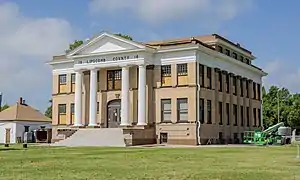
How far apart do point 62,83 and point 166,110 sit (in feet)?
50.8

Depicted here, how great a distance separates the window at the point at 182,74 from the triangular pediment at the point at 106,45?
4.68 m

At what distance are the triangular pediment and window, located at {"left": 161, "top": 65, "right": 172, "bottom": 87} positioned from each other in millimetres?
3508

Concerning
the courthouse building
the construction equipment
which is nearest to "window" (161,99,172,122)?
the courthouse building

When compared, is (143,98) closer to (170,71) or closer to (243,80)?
(170,71)

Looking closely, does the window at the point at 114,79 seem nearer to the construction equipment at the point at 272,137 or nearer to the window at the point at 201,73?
the window at the point at 201,73

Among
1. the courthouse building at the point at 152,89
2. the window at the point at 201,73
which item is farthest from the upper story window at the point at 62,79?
the window at the point at 201,73

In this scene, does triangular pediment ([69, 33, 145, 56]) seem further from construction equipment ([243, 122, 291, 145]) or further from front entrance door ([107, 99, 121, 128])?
construction equipment ([243, 122, 291, 145])

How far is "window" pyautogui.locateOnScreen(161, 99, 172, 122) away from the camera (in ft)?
168

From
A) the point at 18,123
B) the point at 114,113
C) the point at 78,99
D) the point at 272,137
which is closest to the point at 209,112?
the point at 272,137

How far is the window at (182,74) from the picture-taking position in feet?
167

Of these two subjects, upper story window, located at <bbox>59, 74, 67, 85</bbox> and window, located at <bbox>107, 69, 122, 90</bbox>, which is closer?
window, located at <bbox>107, 69, 122, 90</bbox>

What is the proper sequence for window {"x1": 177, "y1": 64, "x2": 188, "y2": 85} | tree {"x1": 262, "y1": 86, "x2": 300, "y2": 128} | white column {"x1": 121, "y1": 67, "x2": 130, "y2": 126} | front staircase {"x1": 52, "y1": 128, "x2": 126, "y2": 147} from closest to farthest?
front staircase {"x1": 52, "y1": 128, "x2": 126, "y2": 147} → window {"x1": 177, "y1": 64, "x2": 188, "y2": 85} → white column {"x1": 121, "y1": 67, "x2": 130, "y2": 126} → tree {"x1": 262, "y1": 86, "x2": 300, "y2": 128}

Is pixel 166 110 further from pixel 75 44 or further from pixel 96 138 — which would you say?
pixel 75 44

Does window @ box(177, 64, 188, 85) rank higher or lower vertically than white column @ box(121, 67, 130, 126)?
higher
